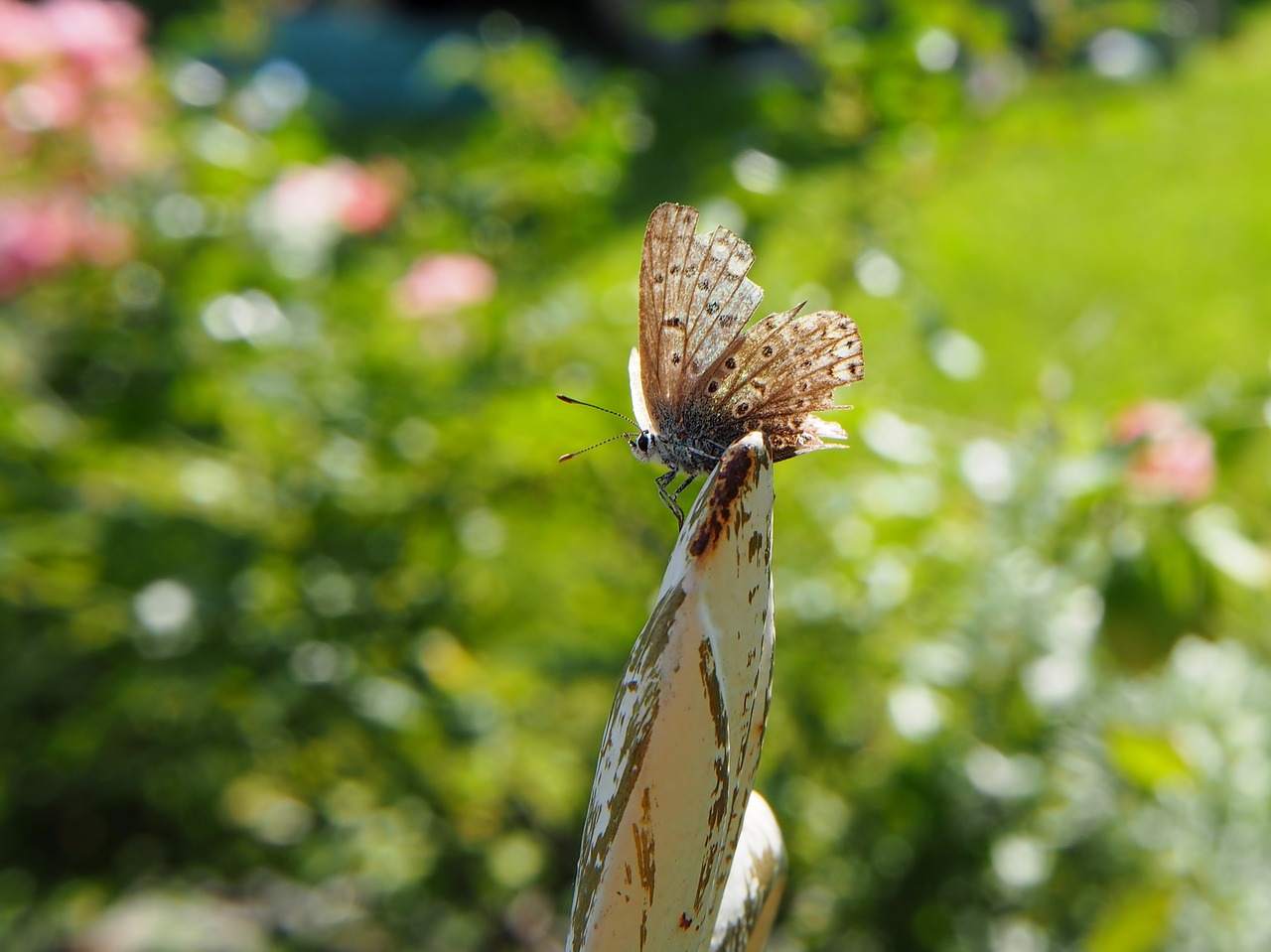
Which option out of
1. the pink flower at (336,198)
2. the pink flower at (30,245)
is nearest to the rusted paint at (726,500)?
the pink flower at (336,198)

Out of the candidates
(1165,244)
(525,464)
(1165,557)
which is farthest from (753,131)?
(1165,244)

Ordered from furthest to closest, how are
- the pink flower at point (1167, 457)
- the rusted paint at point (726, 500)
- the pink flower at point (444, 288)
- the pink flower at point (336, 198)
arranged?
the pink flower at point (336, 198) < the pink flower at point (444, 288) < the pink flower at point (1167, 457) < the rusted paint at point (726, 500)

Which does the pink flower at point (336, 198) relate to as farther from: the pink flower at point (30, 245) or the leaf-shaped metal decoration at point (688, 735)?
the leaf-shaped metal decoration at point (688, 735)

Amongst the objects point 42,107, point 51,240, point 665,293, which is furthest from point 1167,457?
point 42,107

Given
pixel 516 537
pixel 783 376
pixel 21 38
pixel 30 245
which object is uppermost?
pixel 783 376

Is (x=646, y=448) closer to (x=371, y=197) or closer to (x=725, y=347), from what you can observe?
(x=725, y=347)

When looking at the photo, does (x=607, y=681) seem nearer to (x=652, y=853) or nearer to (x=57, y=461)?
(x=57, y=461)
